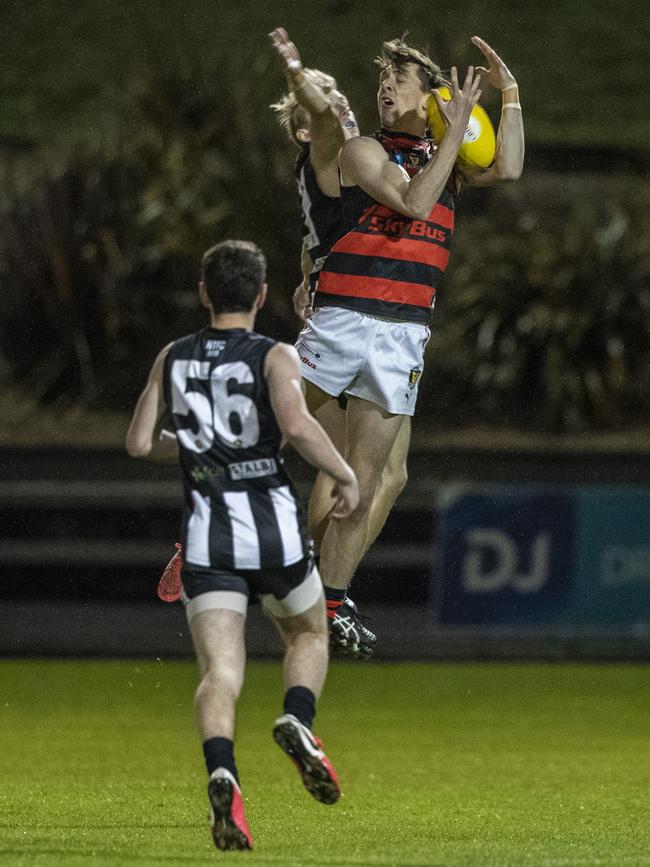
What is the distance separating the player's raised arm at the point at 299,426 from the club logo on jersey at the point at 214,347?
0.16 meters

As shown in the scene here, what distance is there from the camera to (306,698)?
20.5 ft

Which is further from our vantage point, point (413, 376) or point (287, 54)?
point (413, 376)

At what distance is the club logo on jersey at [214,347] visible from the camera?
20.3 feet

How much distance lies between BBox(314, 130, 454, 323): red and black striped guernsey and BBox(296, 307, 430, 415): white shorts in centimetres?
5

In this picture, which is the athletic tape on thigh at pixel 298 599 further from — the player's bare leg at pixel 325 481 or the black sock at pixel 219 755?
the player's bare leg at pixel 325 481

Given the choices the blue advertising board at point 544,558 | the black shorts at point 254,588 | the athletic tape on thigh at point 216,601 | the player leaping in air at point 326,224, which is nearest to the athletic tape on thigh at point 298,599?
the black shorts at point 254,588

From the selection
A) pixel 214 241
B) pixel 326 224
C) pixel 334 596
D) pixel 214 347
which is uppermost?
pixel 326 224

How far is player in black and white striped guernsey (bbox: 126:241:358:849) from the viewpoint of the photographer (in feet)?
20.0

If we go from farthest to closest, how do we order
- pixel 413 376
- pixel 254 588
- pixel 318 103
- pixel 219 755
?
pixel 413 376
pixel 318 103
pixel 254 588
pixel 219 755

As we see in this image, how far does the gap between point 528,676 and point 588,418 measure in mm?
6454

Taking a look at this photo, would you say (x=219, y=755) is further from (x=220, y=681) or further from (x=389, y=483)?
(x=389, y=483)

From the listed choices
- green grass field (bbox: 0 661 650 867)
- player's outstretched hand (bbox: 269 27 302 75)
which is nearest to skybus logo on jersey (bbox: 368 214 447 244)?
player's outstretched hand (bbox: 269 27 302 75)

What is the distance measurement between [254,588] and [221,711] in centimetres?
47

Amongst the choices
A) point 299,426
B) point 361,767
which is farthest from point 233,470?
point 361,767
